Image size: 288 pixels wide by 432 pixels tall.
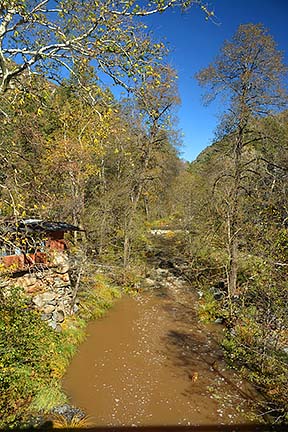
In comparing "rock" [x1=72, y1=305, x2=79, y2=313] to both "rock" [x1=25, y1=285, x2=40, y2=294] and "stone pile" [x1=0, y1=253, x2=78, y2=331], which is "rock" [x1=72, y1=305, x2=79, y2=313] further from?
"rock" [x1=25, y1=285, x2=40, y2=294]

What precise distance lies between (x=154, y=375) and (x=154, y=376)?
1.9 inches

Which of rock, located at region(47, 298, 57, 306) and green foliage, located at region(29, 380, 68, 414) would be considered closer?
green foliage, located at region(29, 380, 68, 414)

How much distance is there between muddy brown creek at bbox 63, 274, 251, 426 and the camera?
6961mm

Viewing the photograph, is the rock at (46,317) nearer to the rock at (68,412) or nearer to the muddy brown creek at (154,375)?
the muddy brown creek at (154,375)

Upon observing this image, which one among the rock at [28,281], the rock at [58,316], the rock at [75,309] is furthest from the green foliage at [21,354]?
the rock at [75,309]

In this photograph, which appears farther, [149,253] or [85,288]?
[149,253]

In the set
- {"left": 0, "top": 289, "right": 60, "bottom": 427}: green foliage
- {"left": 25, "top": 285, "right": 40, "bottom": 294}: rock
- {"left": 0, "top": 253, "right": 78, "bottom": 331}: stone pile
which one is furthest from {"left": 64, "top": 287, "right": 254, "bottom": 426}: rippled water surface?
{"left": 25, "top": 285, "right": 40, "bottom": 294}: rock

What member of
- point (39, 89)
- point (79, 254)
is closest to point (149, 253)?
point (79, 254)

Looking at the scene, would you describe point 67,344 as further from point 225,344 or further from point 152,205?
point 152,205

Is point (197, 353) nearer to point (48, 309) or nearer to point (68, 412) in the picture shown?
point (68, 412)

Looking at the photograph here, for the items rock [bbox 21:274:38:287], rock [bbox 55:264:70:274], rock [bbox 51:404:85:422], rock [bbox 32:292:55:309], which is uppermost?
rock [bbox 55:264:70:274]

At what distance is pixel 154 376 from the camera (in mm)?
8406

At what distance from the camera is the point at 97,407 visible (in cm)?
713

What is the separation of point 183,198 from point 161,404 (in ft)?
45.0
